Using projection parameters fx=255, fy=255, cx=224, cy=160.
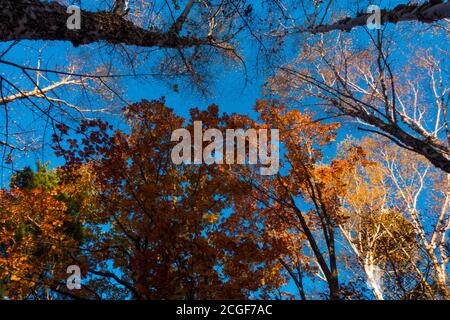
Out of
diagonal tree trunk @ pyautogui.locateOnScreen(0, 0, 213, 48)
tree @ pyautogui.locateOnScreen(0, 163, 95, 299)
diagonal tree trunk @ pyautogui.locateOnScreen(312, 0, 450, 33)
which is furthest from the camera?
tree @ pyautogui.locateOnScreen(0, 163, 95, 299)

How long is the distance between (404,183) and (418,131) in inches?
152

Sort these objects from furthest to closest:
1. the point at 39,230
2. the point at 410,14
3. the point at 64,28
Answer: the point at 39,230, the point at 410,14, the point at 64,28

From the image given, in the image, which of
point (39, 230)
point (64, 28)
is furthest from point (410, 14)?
point (39, 230)

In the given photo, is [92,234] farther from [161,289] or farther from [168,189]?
[161,289]

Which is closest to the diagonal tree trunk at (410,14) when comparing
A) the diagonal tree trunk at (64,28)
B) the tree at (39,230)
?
the diagonal tree trunk at (64,28)

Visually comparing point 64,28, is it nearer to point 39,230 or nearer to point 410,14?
point 410,14

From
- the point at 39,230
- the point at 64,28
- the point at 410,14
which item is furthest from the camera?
the point at 39,230

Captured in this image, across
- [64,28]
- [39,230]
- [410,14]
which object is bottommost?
[39,230]

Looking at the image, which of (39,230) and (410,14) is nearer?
(410,14)

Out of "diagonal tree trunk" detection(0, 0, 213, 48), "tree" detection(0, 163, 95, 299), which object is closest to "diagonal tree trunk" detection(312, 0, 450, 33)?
"diagonal tree trunk" detection(0, 0, 213, 48)

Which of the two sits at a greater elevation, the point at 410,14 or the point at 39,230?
the point at 410,14

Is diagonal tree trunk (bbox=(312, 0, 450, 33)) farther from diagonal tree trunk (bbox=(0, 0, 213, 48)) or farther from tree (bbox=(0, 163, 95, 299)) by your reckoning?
tree (bbox=(0, 163, 95, 299))

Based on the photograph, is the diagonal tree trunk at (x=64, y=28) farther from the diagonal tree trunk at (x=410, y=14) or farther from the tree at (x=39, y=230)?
the tree at (x=39, y=230)

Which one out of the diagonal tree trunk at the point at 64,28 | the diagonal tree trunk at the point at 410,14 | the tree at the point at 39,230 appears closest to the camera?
the diagonal tree trunk at the point at 64,28
